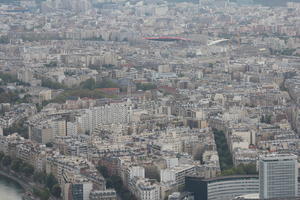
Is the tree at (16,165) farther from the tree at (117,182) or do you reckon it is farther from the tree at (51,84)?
the tree at (51,84)

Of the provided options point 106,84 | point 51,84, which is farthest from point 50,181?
point 51,84

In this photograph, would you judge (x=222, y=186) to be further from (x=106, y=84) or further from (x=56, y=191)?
(x=106, y=84)

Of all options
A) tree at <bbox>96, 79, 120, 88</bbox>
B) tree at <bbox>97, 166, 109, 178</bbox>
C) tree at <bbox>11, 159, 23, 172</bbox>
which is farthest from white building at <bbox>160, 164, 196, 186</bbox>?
tree at <bbox>96, 79, 120, 88</bbox>

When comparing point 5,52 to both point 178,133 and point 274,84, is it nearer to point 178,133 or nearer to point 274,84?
point 274,84

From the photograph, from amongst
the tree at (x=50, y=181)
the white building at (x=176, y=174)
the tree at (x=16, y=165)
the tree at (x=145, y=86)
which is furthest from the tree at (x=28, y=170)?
the tree at (x=145, y=86)

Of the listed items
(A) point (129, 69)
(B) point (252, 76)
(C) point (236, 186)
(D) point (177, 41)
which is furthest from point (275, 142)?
(D) point (177, 41)
